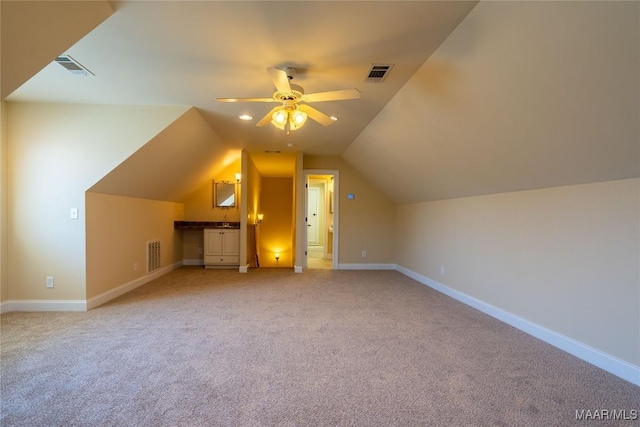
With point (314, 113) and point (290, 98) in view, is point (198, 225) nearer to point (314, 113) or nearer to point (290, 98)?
point (314, 113)

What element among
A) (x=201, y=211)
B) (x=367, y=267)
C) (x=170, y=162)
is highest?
(x=170, y=162)

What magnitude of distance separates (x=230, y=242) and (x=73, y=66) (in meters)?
4.13

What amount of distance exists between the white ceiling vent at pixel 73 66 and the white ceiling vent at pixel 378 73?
2.51 meters

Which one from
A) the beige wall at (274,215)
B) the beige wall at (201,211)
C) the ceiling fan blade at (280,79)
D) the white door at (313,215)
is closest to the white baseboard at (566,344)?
the ceiling fan blade at (280,79)

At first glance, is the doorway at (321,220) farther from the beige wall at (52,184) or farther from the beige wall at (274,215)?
the beige wall at (52,184)

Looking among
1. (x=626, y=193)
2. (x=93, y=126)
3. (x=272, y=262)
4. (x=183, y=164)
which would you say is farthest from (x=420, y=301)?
(x=272, y=262)

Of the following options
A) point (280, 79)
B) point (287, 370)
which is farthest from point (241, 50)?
point (287, 370)

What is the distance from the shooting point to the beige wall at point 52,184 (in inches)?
134

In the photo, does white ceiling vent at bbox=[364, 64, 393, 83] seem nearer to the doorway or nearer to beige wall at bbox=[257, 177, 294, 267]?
A: the doorway

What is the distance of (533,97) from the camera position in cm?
212

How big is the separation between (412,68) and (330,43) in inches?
32.5

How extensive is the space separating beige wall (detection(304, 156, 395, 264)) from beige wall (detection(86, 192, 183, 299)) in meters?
3.12

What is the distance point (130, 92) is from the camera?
3.19 metres

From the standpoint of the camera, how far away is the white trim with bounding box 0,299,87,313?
11.4 ft
